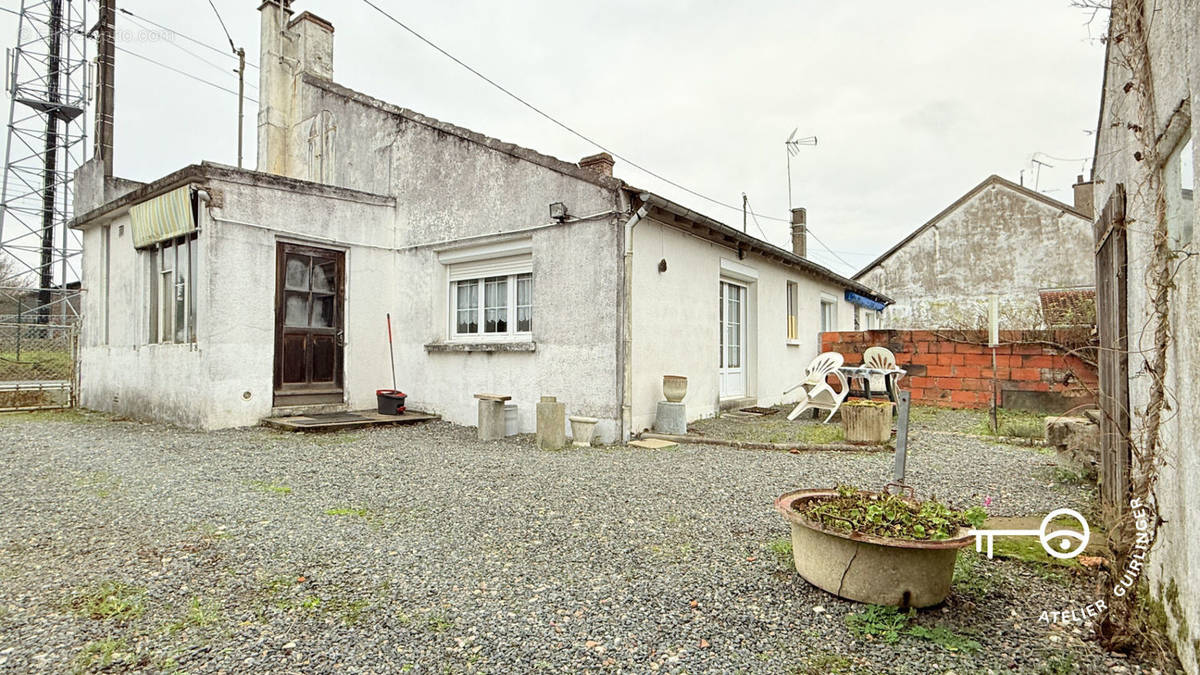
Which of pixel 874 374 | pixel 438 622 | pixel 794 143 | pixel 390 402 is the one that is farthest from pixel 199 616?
pixel 794 143

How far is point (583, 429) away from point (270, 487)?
3174 millimetres

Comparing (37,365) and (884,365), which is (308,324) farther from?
(884,365)

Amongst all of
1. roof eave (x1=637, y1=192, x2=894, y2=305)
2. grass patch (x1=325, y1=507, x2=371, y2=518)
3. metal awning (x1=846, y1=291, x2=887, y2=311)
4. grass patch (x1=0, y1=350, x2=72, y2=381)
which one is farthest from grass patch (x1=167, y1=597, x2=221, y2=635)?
metal awning (x1=846, y1=291, x2=887, y2=311)

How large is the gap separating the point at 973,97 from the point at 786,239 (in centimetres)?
1265

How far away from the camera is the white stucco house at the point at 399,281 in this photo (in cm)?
723

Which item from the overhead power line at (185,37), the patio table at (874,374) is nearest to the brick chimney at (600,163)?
the patio table at (874,374)

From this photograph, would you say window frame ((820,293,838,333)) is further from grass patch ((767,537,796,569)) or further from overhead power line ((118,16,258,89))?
overhead power line ((118,16,258,89))

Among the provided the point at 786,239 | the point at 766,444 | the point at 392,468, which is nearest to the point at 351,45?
the point at 392,468

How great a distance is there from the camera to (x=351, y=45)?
435 inches

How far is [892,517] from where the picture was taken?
98.3 inches

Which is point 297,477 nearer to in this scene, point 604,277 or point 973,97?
point 604,277

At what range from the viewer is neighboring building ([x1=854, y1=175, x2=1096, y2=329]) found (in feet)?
57.4

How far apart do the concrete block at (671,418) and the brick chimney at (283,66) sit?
7.71 metres

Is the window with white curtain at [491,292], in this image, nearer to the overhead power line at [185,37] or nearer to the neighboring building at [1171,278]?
the neighboring building at [1171,278]
